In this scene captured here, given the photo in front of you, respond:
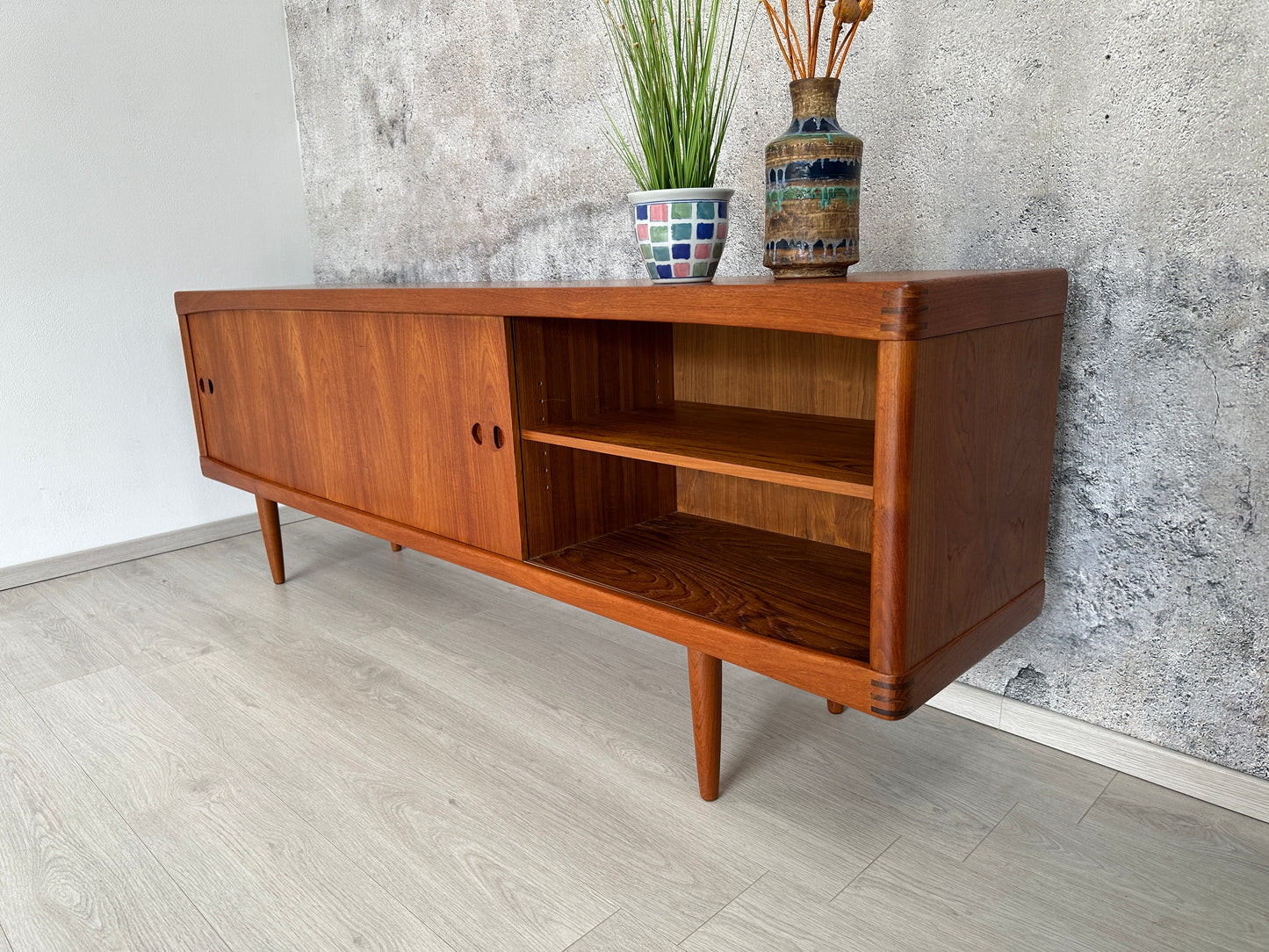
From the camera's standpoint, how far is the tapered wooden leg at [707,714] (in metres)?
1.07

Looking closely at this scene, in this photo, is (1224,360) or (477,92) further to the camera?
(477,92)

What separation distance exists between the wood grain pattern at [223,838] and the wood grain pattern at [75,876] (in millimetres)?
20

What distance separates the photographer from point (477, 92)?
1.85 meters

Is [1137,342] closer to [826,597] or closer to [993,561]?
[993,561]

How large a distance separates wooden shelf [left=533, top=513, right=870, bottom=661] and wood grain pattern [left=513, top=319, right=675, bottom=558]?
0.04 m

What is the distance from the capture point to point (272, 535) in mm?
1938

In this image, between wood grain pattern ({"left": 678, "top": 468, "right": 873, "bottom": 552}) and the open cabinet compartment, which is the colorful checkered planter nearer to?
the open cabinet compartment

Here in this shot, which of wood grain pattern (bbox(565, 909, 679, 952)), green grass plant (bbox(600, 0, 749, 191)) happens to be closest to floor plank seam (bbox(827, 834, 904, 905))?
wood grain pattern (bbox(565, 909, 679, 952))

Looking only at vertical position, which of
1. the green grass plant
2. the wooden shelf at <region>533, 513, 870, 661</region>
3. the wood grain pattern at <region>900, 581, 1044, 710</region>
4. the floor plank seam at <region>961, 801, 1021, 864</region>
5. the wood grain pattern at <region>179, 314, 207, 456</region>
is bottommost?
the floor plank seam at <region>961, 801, 1021, 864</region>

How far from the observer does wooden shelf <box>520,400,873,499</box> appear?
93 centimetres

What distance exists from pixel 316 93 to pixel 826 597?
199cm

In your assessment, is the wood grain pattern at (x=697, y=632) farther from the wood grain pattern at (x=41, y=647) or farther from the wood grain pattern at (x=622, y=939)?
the wood grain pattern at (x=41, y=647)

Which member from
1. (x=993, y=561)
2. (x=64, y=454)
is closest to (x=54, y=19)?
(x=64, y=454)

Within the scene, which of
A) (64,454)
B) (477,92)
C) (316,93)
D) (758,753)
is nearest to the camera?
(758,753)
